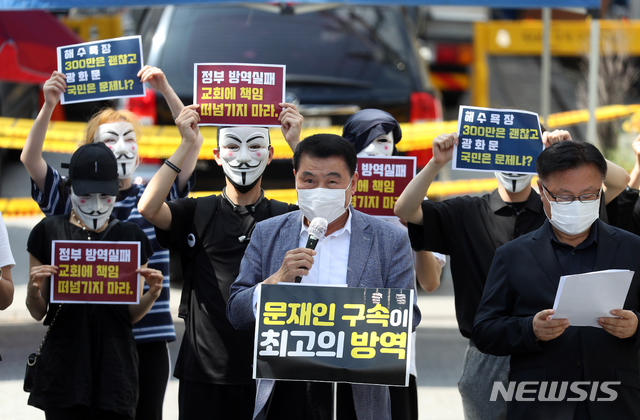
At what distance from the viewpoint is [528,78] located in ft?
54.1

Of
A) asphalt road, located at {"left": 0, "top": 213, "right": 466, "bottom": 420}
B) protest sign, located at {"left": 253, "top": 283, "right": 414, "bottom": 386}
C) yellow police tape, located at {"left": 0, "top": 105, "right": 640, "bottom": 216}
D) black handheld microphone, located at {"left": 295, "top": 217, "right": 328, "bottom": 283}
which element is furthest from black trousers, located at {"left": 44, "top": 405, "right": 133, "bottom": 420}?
yellow police tape, located at {"left": 0, "top": 105, "right": 640, "bottom": 216}

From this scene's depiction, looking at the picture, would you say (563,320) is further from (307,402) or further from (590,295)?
(307,402)

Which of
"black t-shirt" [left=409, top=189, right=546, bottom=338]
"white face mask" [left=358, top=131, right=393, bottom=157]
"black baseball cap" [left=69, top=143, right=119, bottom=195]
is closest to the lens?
"black t-shirt" [left=409, top=189, right=546, bottom=338]

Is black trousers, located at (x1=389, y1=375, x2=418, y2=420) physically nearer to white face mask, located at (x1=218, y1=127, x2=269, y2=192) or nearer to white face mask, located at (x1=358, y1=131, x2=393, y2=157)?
white face mask, located at (x1=218, y1=127, x2=269, y2=192)

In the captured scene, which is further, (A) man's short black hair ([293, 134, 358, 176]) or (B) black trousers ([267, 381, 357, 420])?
(A) man's short black hair ([293, 134, 358, 176])

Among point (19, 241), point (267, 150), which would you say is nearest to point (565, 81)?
point (19, 241)

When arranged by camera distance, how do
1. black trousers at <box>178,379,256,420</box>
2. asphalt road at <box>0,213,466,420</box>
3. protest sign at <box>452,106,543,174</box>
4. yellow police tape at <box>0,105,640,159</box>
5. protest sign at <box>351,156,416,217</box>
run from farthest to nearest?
yellow police tape at <box>0,105,640,159</box>, asphalt road at <box>0,213,466,420</box>, protest sign at <box>351,156,416,217</box>, protest sign at <box>452,106,543,174</box>, black trousers at <box>178,379,256,420</box>

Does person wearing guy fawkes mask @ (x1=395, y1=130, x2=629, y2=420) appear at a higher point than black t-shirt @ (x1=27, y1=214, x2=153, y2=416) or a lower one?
higher

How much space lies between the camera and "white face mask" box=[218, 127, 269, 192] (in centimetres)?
414

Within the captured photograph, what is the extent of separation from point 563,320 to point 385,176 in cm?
174

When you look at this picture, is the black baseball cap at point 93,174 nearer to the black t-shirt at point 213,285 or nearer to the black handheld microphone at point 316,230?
the black t-shirt at point 213,285

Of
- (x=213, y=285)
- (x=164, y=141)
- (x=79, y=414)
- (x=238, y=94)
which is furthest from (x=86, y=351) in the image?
(x=164, y=141)

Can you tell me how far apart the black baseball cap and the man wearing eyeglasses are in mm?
1927

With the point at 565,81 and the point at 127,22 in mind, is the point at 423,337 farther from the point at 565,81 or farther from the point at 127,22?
the point at 127,22
